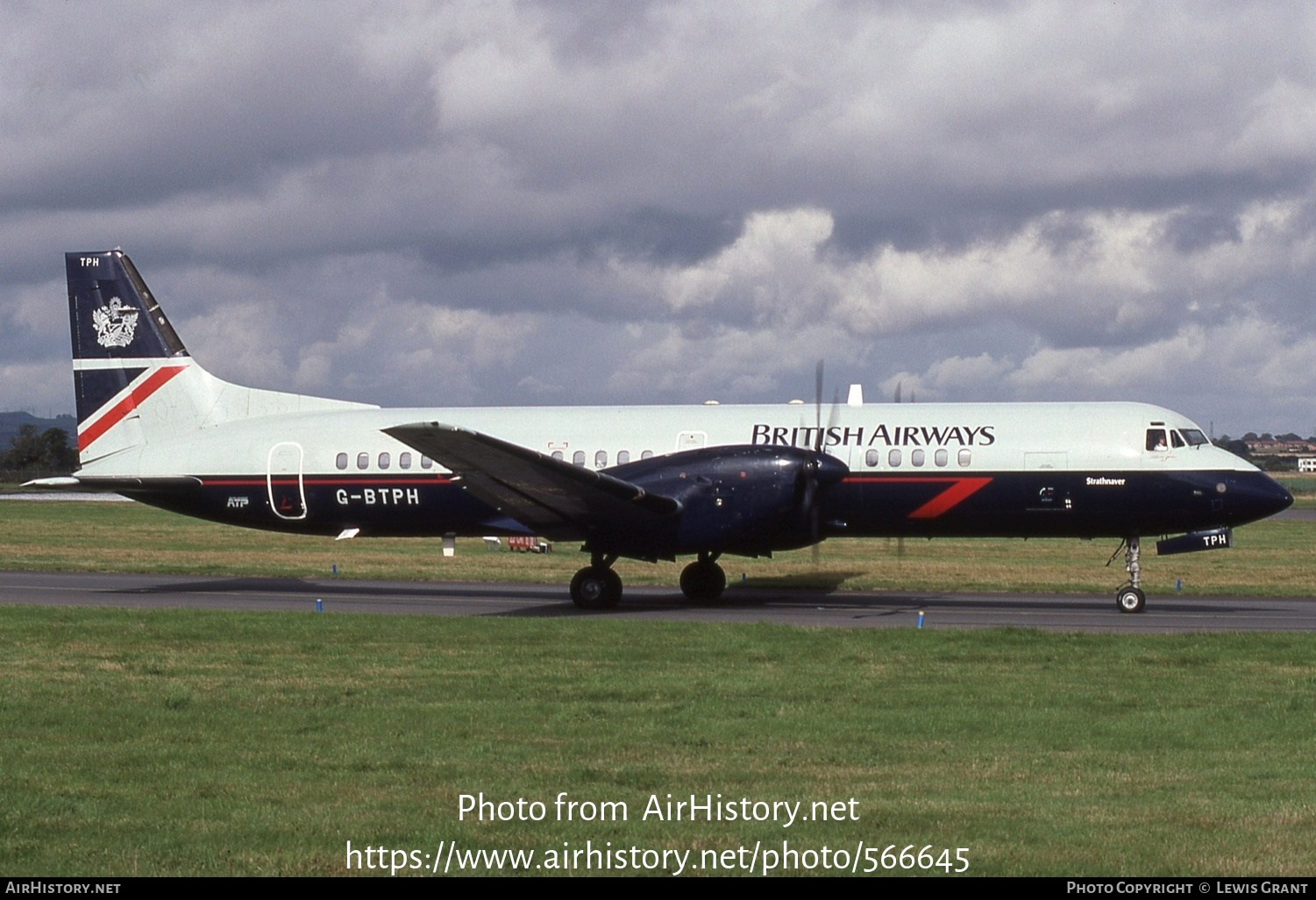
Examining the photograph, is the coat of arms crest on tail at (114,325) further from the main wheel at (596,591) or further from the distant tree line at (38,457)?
the distant tree line at (38,457)

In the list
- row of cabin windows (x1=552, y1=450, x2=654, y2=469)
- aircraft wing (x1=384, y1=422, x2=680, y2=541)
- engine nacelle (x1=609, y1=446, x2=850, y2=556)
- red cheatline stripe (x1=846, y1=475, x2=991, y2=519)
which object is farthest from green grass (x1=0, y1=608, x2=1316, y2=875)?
row of cabin windows (x1=552, y1=450, x2=654, y2=469)

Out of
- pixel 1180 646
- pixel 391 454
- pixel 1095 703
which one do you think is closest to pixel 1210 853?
pixel 1095 703

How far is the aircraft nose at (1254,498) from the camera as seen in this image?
900 inches

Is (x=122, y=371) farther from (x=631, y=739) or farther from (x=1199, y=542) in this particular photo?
(x=1199, y=542)

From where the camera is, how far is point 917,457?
955 inches

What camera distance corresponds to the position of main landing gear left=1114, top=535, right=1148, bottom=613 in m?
23.3

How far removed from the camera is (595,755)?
1098cm

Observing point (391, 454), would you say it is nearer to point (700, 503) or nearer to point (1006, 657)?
point (700, 503)

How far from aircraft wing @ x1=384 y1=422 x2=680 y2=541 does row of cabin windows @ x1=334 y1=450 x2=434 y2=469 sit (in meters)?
2.78

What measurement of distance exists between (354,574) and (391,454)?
6908mm

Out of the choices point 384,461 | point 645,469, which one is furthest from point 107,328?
point 645,469

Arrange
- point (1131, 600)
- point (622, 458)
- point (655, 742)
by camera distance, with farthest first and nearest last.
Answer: point (622, 458) < point (1131, 600) < point (655, 742)

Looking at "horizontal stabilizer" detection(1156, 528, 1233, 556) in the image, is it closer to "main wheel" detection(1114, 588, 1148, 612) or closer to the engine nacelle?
"main wheel" detection(1114, 588, 1148, 612)

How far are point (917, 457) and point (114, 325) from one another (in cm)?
1687
